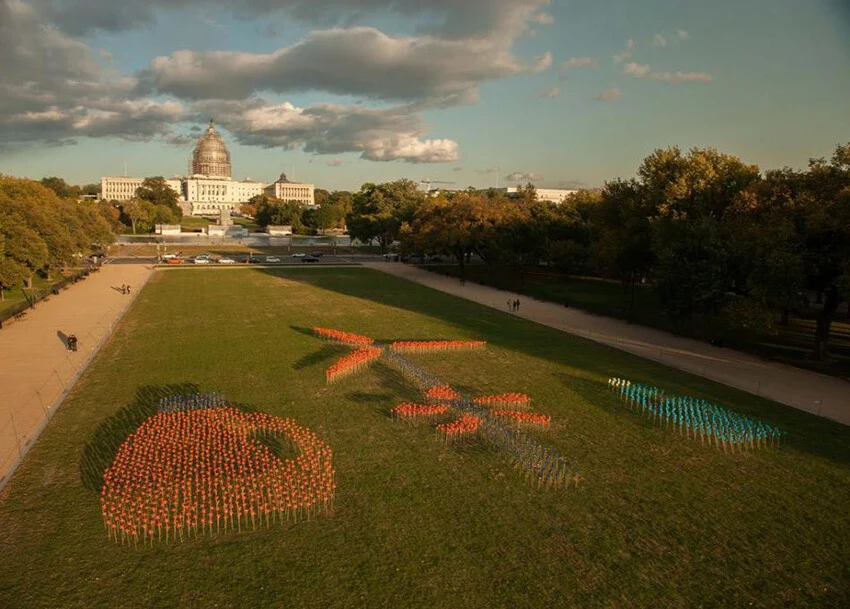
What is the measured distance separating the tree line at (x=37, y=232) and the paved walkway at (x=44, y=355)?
324cm

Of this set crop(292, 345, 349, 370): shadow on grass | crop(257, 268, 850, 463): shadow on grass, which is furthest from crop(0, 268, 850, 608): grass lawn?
crop(292, 345, 349, 370): shadow on grass

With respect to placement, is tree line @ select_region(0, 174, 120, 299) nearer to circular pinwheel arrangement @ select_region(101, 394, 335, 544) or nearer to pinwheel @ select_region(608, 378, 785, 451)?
circular pinwheel arrangement @ select_region(101, 394, 335, 544)

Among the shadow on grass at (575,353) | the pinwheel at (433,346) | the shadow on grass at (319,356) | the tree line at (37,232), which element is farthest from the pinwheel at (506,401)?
the tree line at (37,232)

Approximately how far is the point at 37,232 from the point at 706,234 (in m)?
52.6

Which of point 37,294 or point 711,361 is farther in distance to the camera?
point 37,294

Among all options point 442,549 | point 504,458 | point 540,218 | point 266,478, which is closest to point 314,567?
point 442,549

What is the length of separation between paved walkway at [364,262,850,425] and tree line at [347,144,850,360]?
2.53 m

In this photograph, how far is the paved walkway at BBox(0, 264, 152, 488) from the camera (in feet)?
66.4

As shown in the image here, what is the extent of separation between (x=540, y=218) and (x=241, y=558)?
57.6 meters

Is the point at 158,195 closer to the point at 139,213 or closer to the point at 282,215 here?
the point at 139,213

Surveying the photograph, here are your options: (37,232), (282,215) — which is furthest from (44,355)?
(282,215)

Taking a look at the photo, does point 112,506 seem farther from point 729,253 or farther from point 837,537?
point 729,253

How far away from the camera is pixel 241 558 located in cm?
1311

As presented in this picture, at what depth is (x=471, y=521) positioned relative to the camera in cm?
1471
